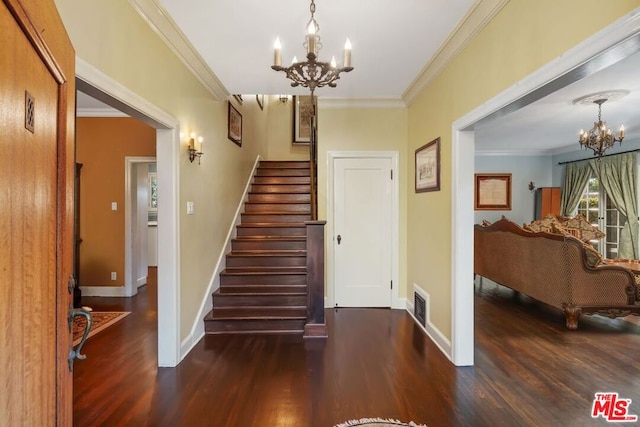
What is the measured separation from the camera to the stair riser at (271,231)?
14.1 feet

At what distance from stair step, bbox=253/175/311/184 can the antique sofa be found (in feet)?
10.5

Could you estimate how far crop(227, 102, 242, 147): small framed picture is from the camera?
13.1ft

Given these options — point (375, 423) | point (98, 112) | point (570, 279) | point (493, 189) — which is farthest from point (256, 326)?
point (493, 189)

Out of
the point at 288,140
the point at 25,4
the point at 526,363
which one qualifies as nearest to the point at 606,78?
the point at 526,363

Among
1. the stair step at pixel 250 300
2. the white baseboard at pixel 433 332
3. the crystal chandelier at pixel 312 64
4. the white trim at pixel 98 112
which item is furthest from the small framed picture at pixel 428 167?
the white trim at pixel 98 112

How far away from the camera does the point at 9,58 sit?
68 centimetres

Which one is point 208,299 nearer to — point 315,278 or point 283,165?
point 315,278

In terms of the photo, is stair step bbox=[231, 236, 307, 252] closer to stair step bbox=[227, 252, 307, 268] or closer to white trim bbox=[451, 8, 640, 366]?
stair step bbox=[227, 252, 307, 268]

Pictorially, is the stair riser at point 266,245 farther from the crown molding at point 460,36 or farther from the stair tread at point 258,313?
the crown molding at point 460,36

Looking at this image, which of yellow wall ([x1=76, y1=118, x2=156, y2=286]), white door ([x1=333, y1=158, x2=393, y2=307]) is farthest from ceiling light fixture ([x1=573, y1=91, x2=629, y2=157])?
yellow wall ([x1=76, y1=118, x2=156, y2=286])

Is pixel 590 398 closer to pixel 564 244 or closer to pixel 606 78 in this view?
pixel 564 244

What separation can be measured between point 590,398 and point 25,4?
10.9ft

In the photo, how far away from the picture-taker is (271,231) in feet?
14.3

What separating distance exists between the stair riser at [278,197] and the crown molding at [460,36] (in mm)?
2360
